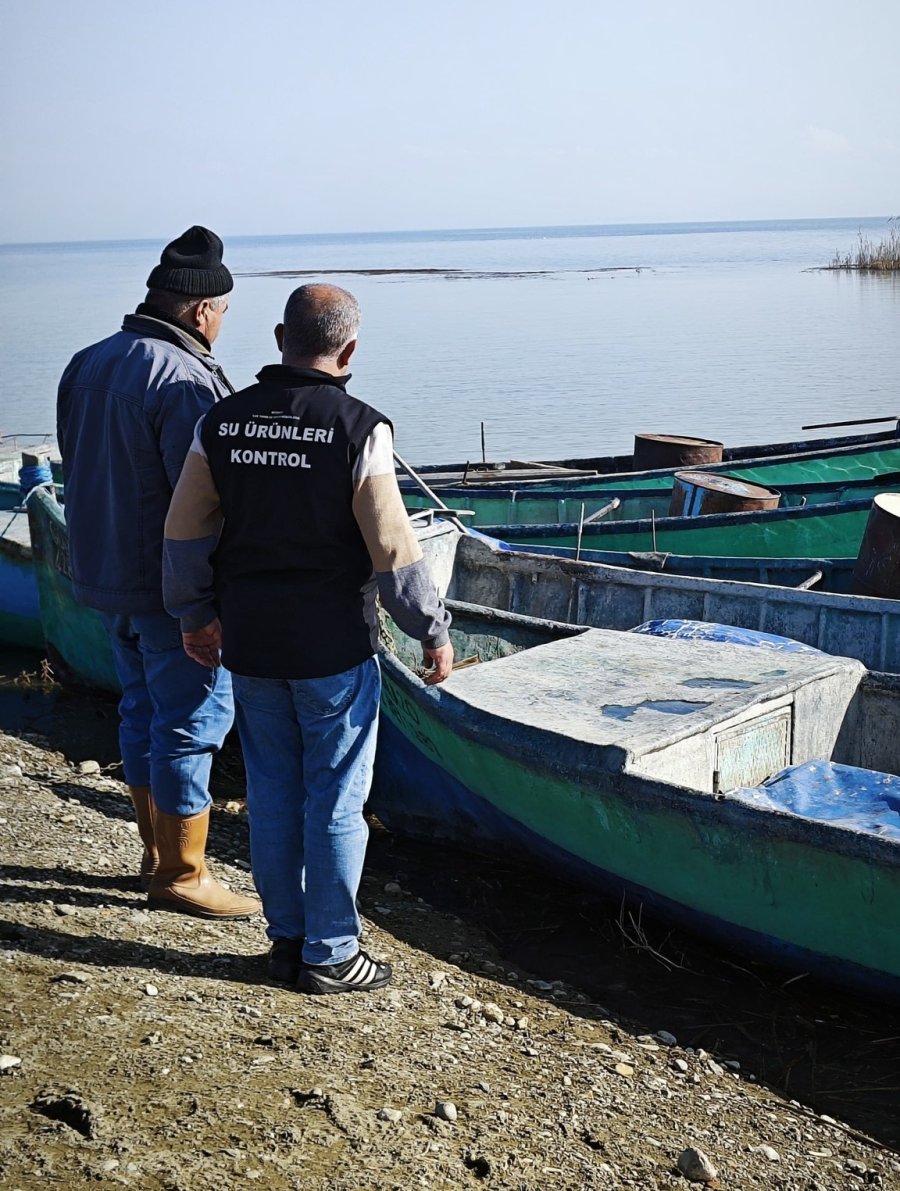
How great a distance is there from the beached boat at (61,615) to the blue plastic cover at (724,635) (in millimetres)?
4223

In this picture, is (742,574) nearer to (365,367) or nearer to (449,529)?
(449,529)

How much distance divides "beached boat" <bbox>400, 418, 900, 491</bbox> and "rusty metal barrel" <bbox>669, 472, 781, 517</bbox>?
1.41 m

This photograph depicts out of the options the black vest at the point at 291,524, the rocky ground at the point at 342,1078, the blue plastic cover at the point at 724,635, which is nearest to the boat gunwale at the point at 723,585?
the blue plastic cover at the point at 724,635

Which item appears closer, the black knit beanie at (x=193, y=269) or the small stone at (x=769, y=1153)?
the small stone at (x=769, y=1153)

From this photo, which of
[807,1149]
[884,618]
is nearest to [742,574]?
[884,618]

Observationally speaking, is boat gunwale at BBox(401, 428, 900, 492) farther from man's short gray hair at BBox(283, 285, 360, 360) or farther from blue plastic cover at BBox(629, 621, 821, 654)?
man's short gray hair at BBox(283, 285, 360, 360)

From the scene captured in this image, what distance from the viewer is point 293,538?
3412 millimetres

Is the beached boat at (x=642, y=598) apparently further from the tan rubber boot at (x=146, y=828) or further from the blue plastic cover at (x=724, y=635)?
the tan rubber boot at (x=146, y=828)

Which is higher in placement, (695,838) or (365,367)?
(365,367)

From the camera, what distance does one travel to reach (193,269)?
4.09 metres

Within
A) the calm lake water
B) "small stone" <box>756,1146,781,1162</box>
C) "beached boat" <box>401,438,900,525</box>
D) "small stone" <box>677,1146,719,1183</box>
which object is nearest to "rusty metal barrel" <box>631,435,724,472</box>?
"beached boat" <box>401,438,900,525</box>

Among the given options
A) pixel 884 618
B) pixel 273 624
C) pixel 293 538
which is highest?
pixel 293 538

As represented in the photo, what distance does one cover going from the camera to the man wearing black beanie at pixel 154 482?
400 centimetres

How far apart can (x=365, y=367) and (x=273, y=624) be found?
102 feet
